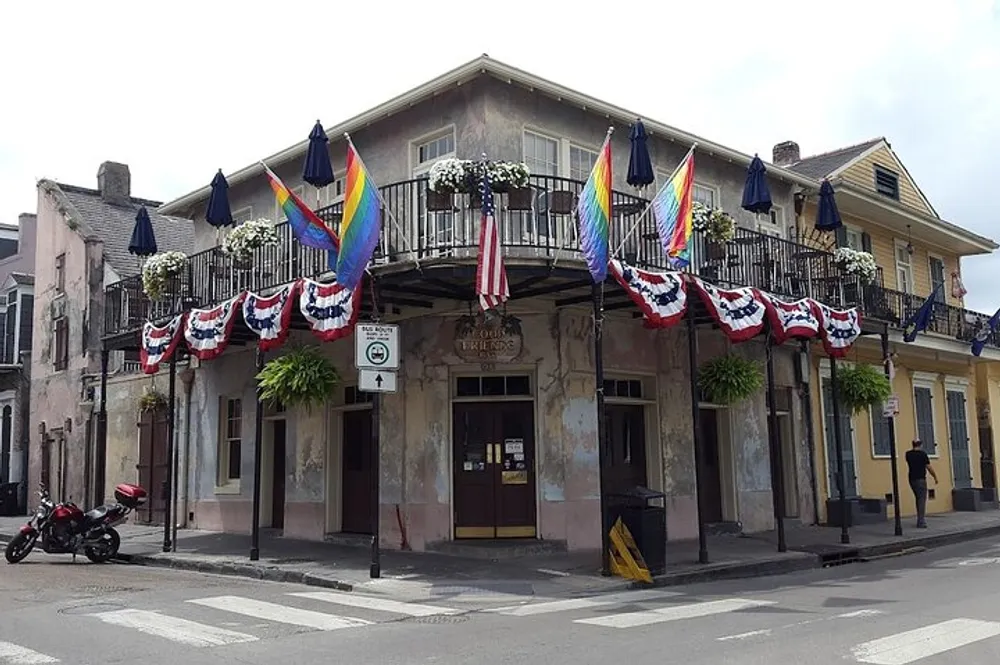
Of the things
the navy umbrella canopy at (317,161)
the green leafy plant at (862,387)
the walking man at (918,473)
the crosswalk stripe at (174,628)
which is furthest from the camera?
the walking man at (918,473)

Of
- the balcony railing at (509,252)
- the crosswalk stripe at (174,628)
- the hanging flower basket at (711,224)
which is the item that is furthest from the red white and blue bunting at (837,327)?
the crosswalk stripe at (174,628)

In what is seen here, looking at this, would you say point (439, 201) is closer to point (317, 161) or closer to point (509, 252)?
point (509, 252)

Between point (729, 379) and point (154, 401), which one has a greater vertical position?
point (154, 401)

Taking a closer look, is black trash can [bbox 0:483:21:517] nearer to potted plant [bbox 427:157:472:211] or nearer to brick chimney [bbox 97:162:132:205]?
brick chimney [bbox 97:162:132:205]

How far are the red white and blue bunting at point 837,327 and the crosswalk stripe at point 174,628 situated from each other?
11352mm

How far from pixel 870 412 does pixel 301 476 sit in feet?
42.2

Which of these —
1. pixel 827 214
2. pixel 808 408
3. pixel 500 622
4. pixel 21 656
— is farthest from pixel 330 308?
pixel 808 408

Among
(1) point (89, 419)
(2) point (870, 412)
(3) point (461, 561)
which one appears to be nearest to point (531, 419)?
(3) point (461, 561)

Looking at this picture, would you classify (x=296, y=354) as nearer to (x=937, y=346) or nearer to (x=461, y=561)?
(x=461, y=561)

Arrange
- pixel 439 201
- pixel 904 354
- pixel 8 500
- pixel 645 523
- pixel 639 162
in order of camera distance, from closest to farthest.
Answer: pixel 645 523 → pixel 439 201 → pixel 639 162 → pixel 904 354 → pixel 8 500

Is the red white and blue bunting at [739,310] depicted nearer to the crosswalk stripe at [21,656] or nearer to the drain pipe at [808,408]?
the drain pipe at [808,408]

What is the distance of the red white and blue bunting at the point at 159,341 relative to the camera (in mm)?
15664

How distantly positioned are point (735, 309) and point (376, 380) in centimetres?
568

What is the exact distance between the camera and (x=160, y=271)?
16625 mm
